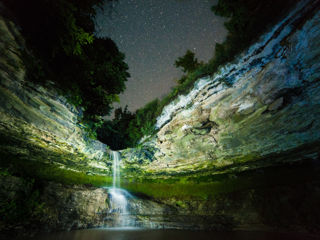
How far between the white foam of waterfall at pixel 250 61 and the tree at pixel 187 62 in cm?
716

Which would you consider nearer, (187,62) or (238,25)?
(238,25)

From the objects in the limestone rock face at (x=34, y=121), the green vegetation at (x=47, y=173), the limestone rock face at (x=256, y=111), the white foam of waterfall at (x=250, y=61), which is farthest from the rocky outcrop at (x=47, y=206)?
the white foam of waterfall at (x=250, y=61)

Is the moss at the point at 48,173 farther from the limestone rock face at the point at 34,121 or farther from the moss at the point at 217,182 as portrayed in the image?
the moss at the point at 217,182

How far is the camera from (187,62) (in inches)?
419

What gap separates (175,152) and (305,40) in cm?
528

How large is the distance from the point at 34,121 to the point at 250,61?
6.73 m

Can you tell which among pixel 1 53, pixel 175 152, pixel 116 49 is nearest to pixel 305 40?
pixel 175 152

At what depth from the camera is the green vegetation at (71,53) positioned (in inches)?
126

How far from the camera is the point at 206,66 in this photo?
3.96 metres

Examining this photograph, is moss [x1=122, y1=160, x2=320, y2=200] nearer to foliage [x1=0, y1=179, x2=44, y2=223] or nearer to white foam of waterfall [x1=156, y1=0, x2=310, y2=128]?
foliage [x1=0, y1=179, x2=44, y2=223]

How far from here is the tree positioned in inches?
414

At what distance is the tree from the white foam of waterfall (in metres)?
7.16

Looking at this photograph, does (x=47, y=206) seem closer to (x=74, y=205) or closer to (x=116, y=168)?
(x=74, y=205)

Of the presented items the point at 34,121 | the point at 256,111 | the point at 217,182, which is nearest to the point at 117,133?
the point at 34,121
